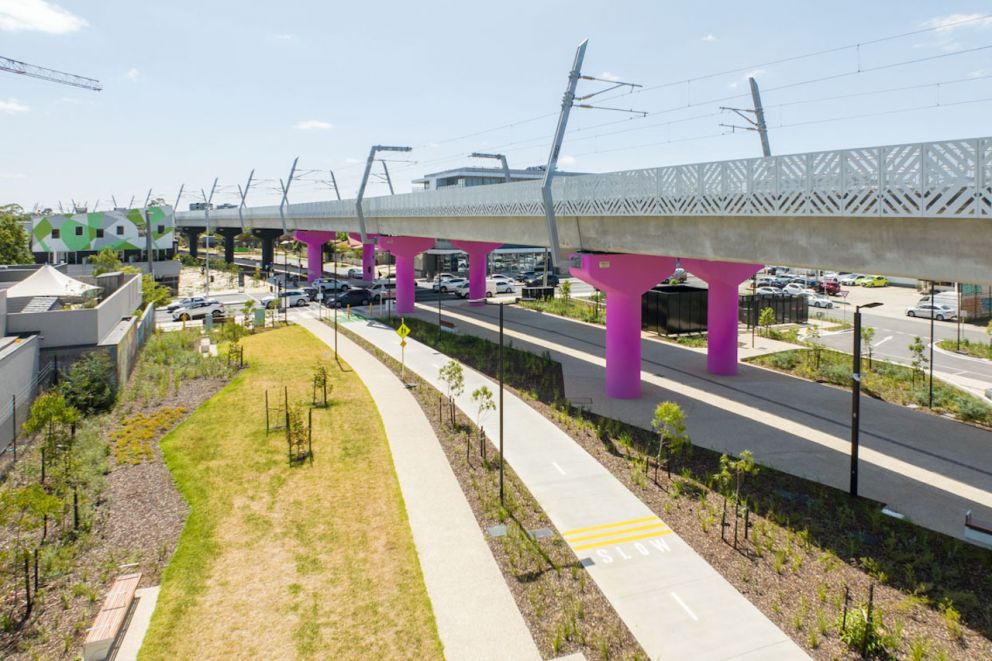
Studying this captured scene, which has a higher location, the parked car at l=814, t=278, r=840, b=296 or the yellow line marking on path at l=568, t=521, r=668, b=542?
the parked car at l=814, t=278, r=840, b=296

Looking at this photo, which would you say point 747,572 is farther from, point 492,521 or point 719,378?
point 719,378

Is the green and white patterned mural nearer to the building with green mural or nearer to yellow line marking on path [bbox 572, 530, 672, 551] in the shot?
the building with green mural

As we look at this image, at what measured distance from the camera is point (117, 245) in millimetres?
73125

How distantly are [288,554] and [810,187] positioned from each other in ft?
44.4

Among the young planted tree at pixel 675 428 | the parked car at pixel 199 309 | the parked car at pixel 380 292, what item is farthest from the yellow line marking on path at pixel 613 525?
the parked car at pixel 199 309

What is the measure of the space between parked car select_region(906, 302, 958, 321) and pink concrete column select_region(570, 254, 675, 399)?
112 ft

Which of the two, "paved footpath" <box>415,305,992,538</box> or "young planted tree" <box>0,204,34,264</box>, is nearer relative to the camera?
"paved footpath" <box>415,305,992,538</box>

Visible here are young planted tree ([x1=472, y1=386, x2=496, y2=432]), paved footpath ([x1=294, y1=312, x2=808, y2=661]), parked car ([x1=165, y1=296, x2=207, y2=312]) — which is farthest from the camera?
parked car ([x1=165, y1=296, x2=207, y2=312])

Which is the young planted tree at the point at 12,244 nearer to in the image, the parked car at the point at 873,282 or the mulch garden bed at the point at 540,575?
the mulch garden bed at the point at 540,575

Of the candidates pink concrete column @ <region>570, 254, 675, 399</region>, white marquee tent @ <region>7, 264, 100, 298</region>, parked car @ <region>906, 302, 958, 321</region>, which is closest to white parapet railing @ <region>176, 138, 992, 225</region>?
pink concrete column @ <region>570, 254, 675, 399</region>

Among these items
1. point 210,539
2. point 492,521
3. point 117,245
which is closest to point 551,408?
point 492,521

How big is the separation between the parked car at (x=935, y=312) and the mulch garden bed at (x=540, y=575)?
43669mm

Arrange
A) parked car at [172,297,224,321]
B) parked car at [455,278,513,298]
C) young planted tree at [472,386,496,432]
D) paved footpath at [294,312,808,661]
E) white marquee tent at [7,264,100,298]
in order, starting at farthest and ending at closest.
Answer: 1. parked car at [455,278,513,298]
2. parked car at [172,297,224,321]
3. white marquee tent at [7,264,100,298]
4. young planted tree at [472,386,496,432]
5. paved footpath at [294,312,808,661]

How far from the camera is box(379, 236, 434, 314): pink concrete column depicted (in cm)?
4731
